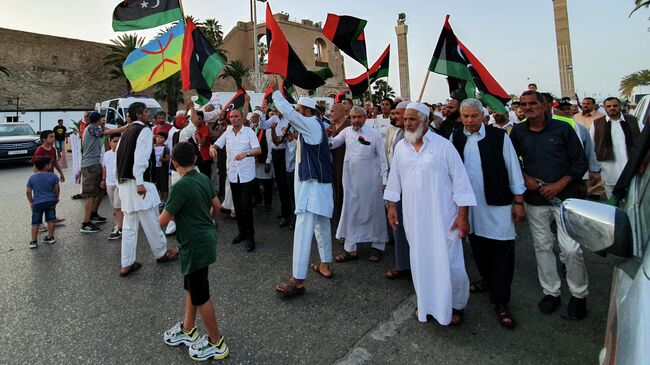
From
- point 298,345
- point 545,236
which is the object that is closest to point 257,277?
point 298,345

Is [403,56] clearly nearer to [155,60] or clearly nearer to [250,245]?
[155,60]

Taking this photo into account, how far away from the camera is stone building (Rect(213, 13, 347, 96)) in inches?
1898

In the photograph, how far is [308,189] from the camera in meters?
3.84

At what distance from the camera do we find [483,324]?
9.99 feet

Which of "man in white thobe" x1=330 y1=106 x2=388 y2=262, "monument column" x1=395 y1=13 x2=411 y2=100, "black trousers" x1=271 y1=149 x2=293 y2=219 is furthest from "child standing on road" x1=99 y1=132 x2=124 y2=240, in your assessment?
"monument column" x1=395 y1=13 x2=411 y2=100

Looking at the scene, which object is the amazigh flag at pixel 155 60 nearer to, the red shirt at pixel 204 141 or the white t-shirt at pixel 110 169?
the red shirt at pixel 204 141

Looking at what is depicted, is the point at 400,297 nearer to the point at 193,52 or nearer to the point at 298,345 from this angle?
the point at 298,345

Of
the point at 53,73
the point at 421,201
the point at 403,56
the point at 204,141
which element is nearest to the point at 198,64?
the point at 204,141

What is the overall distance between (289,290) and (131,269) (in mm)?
2086

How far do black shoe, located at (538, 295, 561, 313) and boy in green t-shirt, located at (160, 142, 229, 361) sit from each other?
8.78 feet

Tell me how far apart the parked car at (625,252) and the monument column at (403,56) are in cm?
1866

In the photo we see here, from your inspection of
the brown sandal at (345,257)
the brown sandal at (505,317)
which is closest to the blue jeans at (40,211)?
the brown sandal at (345,257)

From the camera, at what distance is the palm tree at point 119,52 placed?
3522 cm

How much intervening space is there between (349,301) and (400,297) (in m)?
0.51
